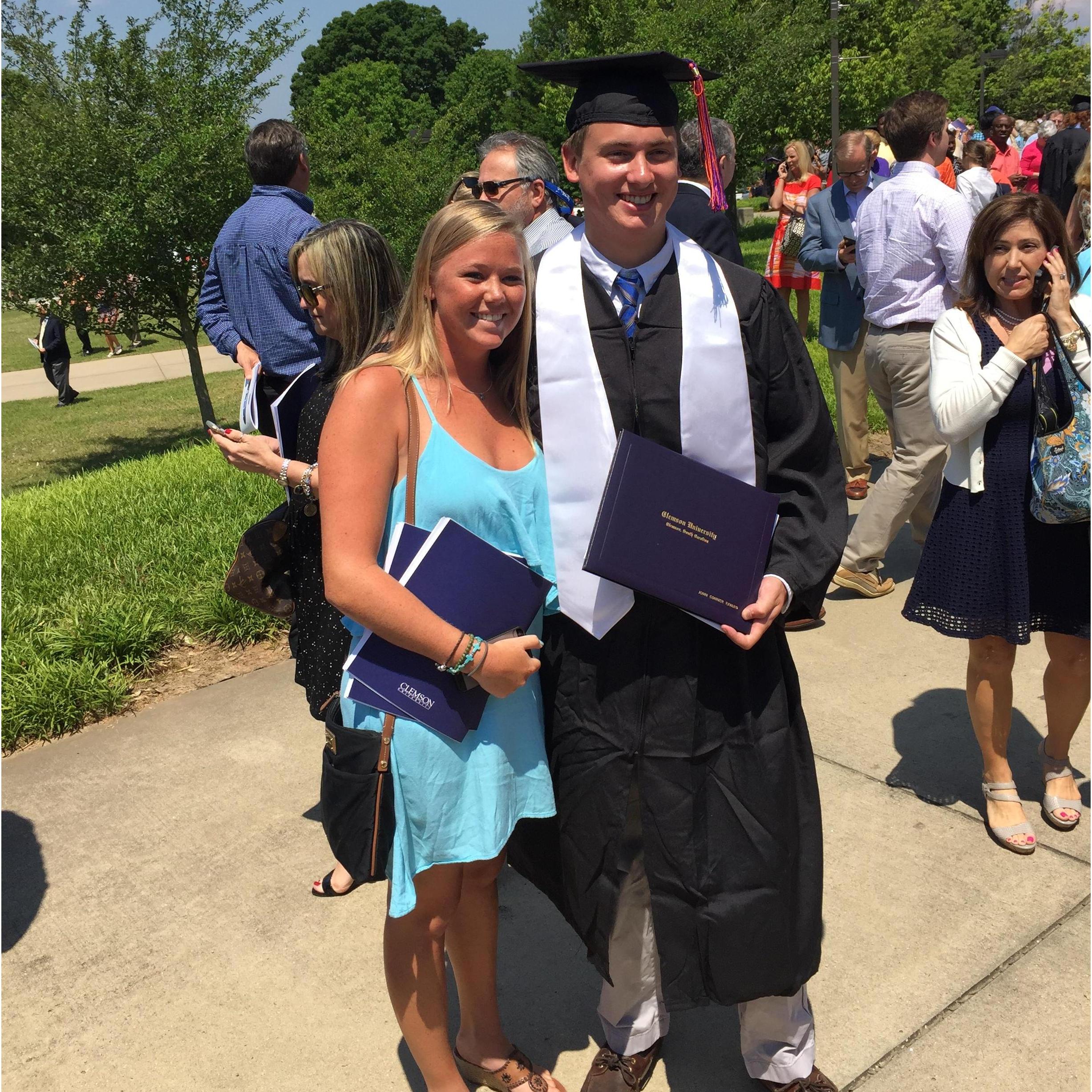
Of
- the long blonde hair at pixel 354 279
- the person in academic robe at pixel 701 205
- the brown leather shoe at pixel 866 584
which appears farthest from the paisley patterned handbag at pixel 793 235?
the long blonde hair at pixel 354 279

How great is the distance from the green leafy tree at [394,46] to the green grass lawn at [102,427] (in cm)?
5372

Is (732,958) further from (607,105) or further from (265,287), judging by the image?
(265,287)

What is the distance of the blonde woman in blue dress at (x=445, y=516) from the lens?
1.96m

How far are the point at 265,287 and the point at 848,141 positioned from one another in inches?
150

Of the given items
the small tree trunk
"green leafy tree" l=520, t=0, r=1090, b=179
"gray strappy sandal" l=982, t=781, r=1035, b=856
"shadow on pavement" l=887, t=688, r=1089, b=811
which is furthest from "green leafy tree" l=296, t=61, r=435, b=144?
"gray strappy sandal" l=982, t=781, r=1035, b=856

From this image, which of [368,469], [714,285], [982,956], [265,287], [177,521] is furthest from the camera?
[177,521]

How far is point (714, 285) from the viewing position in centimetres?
214

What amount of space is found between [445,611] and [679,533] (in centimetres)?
44

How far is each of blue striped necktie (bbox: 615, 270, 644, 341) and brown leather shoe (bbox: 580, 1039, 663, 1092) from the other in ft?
5.24

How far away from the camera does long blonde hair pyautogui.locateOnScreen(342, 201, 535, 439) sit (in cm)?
203

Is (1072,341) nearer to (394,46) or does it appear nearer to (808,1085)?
(808,1085)

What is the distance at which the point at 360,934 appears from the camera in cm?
309

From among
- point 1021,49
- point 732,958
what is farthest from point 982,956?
point 1021,49

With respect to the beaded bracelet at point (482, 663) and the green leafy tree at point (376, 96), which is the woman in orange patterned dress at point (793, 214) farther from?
the green leafy tree at point (376, 96)
